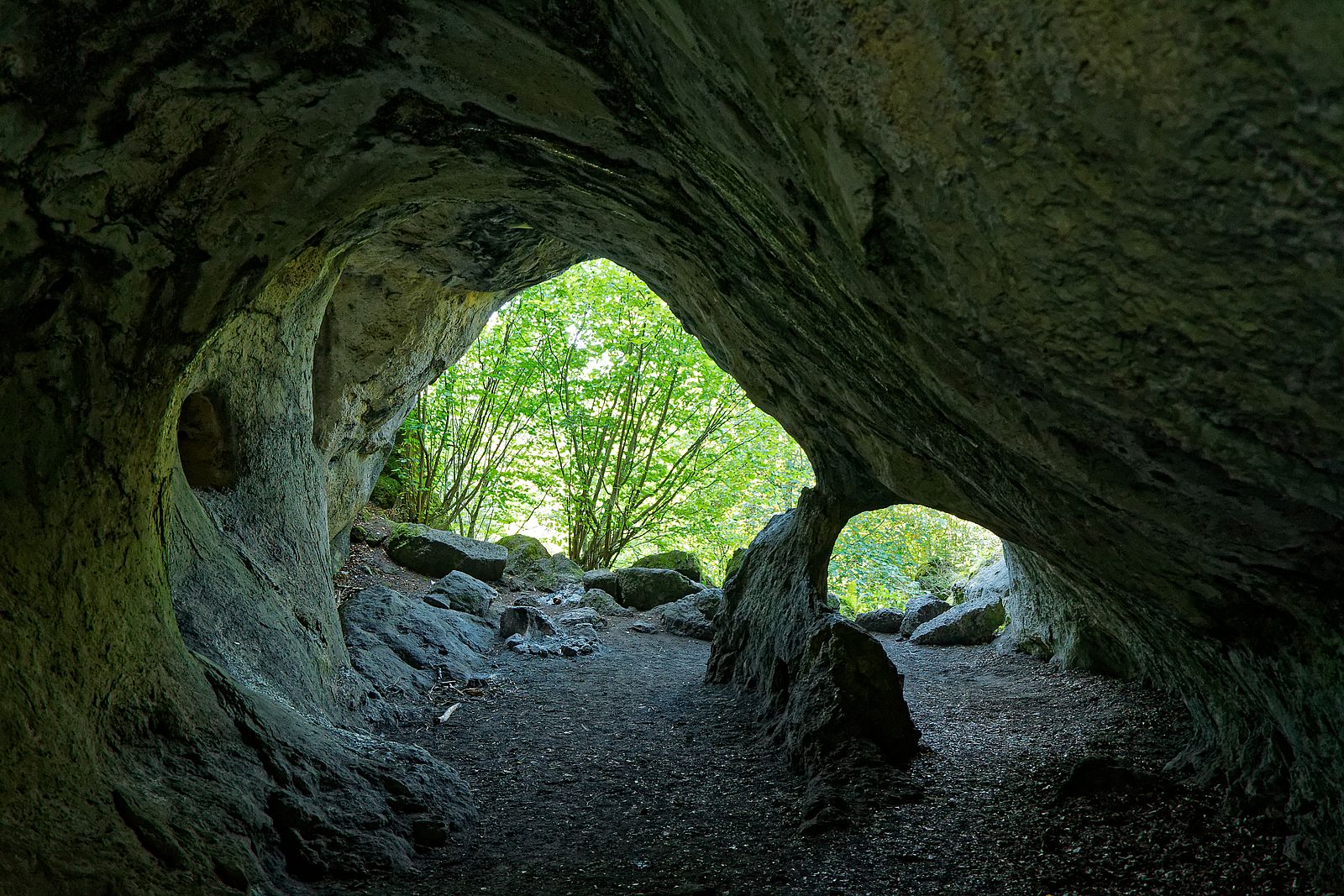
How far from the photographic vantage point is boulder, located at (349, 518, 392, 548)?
465 inches

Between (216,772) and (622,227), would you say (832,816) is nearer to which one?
(216,772)

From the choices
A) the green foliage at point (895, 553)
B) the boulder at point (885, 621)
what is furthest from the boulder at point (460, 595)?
the green foliage at point (895, 553)

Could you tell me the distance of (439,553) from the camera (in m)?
11.9

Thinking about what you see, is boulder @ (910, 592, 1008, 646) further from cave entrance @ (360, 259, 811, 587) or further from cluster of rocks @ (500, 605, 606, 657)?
cave entrance @ (360, 259, 811, 587)

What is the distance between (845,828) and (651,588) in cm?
860

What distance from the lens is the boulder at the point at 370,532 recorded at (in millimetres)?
11820

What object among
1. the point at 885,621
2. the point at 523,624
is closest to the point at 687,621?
the point at 523,624

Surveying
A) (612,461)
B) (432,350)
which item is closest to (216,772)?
(432,350)

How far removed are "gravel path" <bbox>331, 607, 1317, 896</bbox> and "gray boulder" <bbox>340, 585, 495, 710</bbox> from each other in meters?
0.55

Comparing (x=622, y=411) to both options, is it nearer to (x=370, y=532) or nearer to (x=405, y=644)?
(x=370, y=532)

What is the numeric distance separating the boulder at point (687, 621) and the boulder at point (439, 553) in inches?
113

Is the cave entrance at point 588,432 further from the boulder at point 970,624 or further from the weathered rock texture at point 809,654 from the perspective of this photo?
the weathered rock texture at point 809,654

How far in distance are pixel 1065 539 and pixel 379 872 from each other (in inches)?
132

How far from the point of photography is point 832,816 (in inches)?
169
